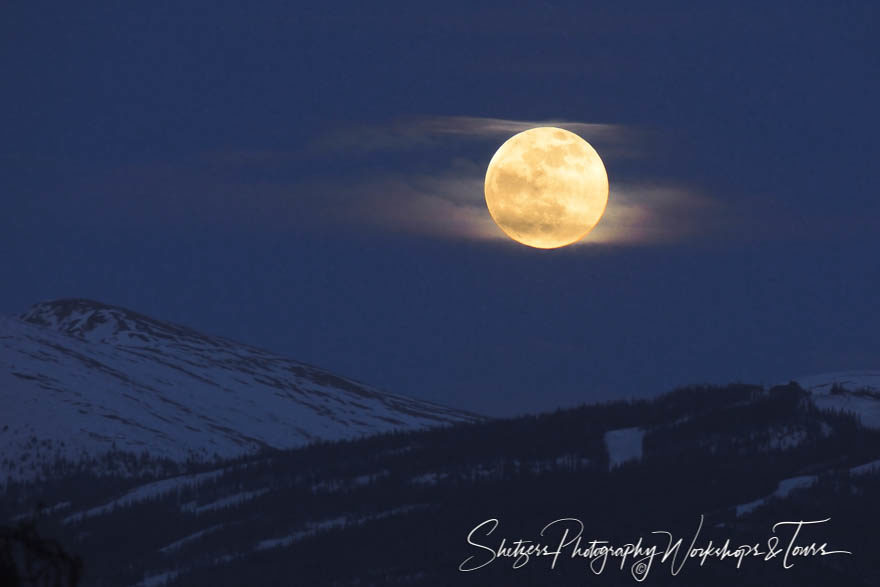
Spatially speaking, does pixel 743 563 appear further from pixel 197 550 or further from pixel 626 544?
pixel 197 550

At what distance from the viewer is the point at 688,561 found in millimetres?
165000

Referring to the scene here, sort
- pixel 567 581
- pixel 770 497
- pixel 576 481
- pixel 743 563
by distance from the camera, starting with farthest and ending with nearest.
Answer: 1. pixel 576 481
2. pixel 770 497
3. pixel 743 563
4. pixel 567 581


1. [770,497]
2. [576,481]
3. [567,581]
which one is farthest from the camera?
[576,481]

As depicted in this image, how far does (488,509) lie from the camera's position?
609 feet

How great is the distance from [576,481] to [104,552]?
61.1 metres

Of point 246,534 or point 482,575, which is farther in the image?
point 246,534

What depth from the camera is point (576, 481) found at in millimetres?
193250

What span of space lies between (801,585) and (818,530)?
14.7 m

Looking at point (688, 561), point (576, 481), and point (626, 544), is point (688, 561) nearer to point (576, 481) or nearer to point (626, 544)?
point (626, 544)

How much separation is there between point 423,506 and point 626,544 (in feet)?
92.4

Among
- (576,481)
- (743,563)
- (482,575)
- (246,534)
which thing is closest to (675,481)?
(576,481)

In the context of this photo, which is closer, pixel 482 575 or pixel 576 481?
pixel 482 575

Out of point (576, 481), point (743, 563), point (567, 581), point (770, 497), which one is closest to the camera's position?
point (567, 581)

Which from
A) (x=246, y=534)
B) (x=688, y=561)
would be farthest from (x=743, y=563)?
(x=246, y=534)
